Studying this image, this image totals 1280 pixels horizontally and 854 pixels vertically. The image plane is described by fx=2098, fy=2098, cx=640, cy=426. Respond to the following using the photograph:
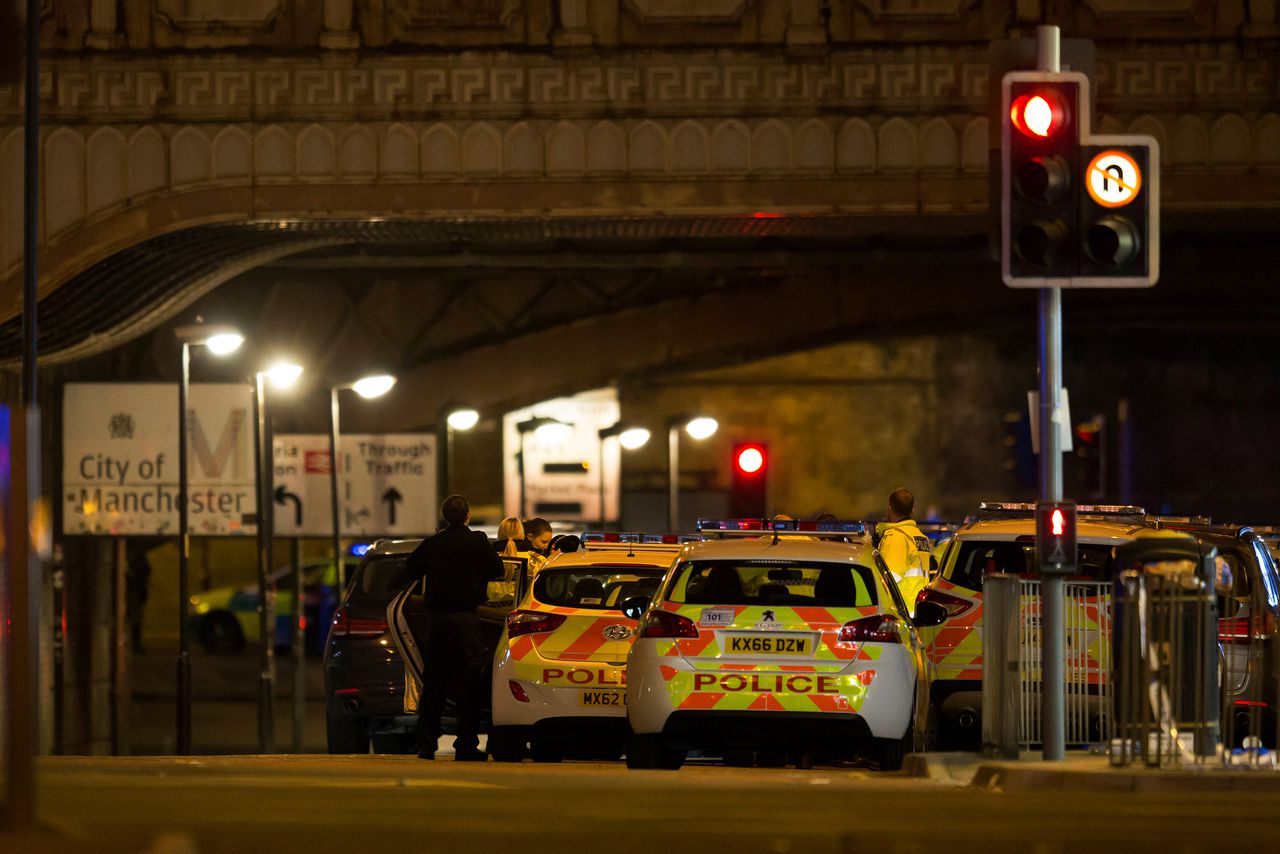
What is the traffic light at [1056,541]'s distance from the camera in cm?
1190

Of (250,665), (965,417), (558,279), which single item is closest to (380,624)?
(558,279)

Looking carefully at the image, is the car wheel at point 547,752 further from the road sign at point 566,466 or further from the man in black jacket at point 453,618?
the road sign at point 566,466

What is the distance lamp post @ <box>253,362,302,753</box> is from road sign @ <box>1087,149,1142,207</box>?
13.7 meters

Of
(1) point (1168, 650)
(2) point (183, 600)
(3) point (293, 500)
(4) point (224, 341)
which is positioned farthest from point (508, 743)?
(3) point (293, 500)

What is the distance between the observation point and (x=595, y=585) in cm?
1461

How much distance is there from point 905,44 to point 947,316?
10463 millimetres

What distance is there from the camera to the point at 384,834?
28.6 feet

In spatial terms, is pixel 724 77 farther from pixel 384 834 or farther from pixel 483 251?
pixel 384 834

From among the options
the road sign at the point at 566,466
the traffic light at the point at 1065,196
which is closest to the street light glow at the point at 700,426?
the road sign at the point at 566,466

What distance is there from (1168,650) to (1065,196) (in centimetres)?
258

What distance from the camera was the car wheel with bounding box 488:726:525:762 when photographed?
14297mm

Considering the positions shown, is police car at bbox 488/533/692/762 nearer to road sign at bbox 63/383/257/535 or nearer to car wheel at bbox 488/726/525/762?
car wheel at bbox 488/726/525/762

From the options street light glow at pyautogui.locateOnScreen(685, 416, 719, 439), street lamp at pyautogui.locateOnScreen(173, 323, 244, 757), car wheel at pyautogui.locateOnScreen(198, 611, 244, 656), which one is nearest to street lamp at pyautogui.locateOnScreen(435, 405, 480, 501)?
street light glow at pyautogui.locateOnScreen(685, 416, 719, 439)

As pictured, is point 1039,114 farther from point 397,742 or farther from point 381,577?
point 397,742
